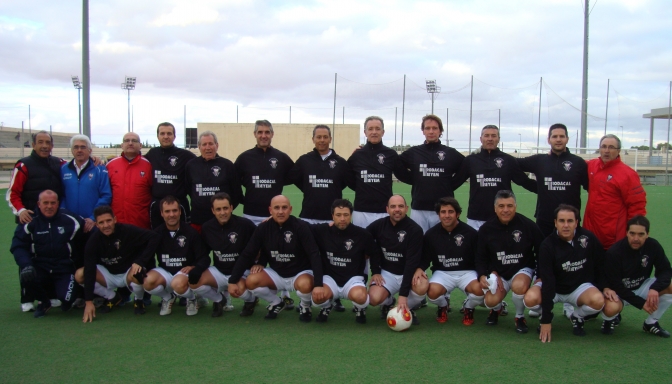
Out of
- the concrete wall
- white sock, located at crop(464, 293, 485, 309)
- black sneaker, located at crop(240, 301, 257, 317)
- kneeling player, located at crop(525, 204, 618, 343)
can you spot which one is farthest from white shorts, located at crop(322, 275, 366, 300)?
the concrete wall

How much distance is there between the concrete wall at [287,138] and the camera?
33.6 meters

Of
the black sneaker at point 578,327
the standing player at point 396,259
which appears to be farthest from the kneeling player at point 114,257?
the black sneaker at point 578,327

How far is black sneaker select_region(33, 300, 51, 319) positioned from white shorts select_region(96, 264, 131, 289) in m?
0.55

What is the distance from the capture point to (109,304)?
16.1 feet

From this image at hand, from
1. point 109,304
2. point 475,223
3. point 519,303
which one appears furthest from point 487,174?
point 109,304

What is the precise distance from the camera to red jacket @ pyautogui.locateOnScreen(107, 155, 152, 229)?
5.23 meters

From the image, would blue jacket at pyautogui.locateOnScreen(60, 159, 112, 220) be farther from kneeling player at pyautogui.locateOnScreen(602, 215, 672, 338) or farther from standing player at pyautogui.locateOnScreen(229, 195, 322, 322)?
kneeling player at pyautogui.locateOnScreen(602, 215, 672, 338)

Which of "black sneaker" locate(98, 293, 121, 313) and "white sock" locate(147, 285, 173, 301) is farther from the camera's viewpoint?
"black sneaker" locate(98, 293, 121, 313)

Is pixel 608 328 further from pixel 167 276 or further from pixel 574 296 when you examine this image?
pixel 167 276

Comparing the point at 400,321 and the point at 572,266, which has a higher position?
the point at 572,266

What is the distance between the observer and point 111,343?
3.95 meters

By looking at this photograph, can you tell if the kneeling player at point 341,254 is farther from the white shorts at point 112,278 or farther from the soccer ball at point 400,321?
the white shorts at point 112,278

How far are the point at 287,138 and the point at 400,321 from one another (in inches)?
1228

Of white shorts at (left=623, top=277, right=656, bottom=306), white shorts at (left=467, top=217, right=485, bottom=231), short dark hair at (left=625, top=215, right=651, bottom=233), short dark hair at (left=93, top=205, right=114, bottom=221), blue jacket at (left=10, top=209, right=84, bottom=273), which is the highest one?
short dark hair at (left=625, top=215, right=651, bottom=233)
